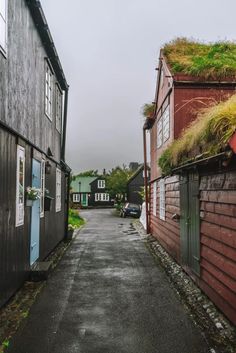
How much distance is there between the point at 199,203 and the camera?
7965 mm

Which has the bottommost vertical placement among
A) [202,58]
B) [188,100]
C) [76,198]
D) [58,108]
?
[76,198]

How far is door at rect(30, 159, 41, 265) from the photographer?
9312mm

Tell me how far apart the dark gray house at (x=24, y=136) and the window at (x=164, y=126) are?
12.5 ft

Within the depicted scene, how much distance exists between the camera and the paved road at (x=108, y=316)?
16.6ft

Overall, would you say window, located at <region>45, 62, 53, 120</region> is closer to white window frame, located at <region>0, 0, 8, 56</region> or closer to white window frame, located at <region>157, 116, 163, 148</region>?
white window frame, located at <region>157, 116, 163, 148</region>

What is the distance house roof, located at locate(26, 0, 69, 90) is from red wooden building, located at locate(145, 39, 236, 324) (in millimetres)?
3739

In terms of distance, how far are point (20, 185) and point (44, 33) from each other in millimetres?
4738

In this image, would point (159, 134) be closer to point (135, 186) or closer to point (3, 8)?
point (3, 8)

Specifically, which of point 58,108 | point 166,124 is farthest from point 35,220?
point 58,108

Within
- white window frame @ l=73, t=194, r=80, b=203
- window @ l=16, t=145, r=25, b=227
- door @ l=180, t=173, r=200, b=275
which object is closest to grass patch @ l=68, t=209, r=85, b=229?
door @ l=180, t=173, r=200, b=275

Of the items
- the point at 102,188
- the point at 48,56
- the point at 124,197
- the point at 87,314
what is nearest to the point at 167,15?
the point at 48,56

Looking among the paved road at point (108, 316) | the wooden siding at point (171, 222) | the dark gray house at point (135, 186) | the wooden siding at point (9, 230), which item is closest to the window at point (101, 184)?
the dark gray house at point (135, 186)

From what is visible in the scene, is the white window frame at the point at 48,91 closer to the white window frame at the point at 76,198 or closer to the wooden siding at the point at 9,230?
the wooden siding at the point at 9,230

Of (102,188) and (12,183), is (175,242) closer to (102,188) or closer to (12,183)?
(12,183)
